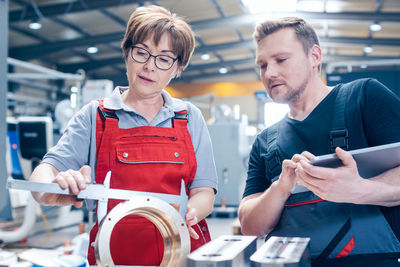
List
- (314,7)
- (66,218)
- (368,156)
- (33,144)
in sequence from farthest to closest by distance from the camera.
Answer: (314,7) < (66,218) < (33,144) < (368,156)

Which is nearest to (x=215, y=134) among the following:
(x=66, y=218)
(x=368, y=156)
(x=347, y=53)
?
(x=66, y=218)

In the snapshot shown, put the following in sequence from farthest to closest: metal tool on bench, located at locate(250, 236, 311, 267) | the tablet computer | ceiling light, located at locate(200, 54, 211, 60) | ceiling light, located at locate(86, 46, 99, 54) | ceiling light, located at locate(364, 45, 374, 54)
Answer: ceiling light, located at locate(200, 54, 211, 60) → ceiling light, located at locate(364, 45, 374, 54) → ceiling light, located at locate(86, 46, 99, 54) → the tablet computer → metal tool on bench, located at locate(250, 236, 311, 267)

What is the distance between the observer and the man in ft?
3.13

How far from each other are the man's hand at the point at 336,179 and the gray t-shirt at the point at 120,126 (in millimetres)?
462

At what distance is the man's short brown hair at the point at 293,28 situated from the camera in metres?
1.32

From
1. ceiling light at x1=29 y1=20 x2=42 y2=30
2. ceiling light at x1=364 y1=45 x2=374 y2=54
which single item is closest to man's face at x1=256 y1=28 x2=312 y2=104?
ceiling light at x1=29 y1=20 x2=42 y2=30

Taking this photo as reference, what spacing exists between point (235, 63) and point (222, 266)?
1426 cm

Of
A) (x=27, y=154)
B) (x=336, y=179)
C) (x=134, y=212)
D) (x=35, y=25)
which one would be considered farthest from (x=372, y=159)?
(x=35, y=25)

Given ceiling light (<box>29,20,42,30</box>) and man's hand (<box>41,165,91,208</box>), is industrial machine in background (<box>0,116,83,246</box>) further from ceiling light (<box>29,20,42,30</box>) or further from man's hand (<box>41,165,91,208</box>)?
ceiling light (<box>29,20,42,30</box>)

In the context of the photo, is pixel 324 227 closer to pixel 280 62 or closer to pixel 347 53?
pixel 280 62

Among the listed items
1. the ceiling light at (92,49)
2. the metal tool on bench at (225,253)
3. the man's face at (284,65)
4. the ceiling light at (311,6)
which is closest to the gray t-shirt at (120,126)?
the man's face at (284,65)

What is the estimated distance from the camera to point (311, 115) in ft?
4.17

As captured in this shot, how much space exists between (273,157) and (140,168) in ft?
1.40

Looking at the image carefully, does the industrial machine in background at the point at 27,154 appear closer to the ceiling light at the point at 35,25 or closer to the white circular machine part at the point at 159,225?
the white circular machine part at the point at 159,225
